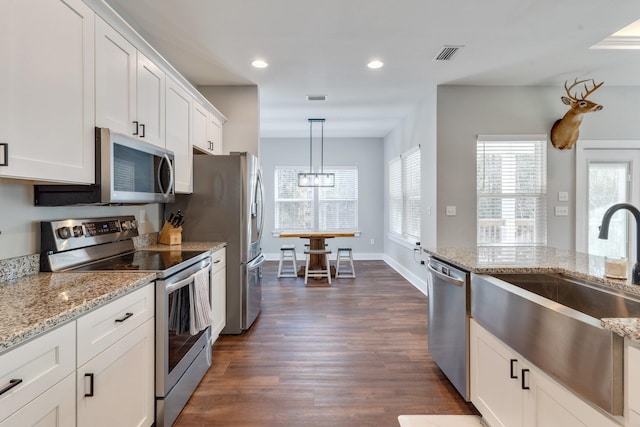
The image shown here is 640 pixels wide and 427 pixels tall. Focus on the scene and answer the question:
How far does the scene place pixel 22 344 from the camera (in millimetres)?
934

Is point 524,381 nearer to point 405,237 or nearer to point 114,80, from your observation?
point 114,80

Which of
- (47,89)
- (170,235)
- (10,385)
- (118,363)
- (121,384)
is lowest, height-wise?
(121,384)

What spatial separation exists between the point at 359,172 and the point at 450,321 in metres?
5.42

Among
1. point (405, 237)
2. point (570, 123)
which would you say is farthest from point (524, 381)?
point (405, 237)

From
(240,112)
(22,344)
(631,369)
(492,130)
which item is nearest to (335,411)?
(631,369)

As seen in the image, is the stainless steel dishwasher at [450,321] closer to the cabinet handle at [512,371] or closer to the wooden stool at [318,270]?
the cabinet handle at [512,371]

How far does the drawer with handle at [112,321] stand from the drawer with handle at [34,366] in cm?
5

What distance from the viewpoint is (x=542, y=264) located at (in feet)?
6.07

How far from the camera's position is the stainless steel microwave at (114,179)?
66.5 inches

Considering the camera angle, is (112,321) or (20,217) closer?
(112,321)

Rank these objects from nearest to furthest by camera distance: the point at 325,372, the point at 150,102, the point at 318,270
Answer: the point at 150,102 < the point at 325,372 < the point at 318,270

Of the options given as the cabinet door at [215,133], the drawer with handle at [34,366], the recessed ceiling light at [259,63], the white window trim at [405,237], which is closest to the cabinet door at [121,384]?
the drawer with handle at [34,366]

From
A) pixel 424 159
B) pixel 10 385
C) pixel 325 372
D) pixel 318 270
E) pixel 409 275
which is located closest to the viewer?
pixel 10 385

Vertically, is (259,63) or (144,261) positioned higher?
(259,63)
